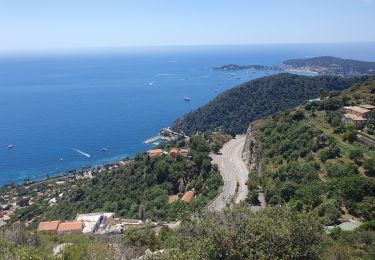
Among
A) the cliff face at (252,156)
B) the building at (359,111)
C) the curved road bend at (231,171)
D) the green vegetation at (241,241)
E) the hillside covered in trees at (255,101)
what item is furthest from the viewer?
the hillside covered in trees at (255,101)

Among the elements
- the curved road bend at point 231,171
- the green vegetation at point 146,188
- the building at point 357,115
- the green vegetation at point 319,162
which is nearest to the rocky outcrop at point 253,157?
the green vegetation at point 319,162

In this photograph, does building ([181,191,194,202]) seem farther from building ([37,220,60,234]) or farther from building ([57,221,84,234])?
building ([37,220,60,234])

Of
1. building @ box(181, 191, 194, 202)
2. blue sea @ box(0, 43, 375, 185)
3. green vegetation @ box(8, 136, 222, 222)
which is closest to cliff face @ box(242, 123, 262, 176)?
green vegetation @ box(8, 136, 222, 222)

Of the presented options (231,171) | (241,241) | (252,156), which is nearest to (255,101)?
(252,156)

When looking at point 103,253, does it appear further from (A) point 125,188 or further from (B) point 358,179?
(A) point 125,188

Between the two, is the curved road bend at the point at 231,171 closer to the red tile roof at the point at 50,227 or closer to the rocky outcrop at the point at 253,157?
the rocky outcrop at the point at 253,157

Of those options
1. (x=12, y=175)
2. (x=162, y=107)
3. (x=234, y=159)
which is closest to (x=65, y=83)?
(x=162, y=107)
